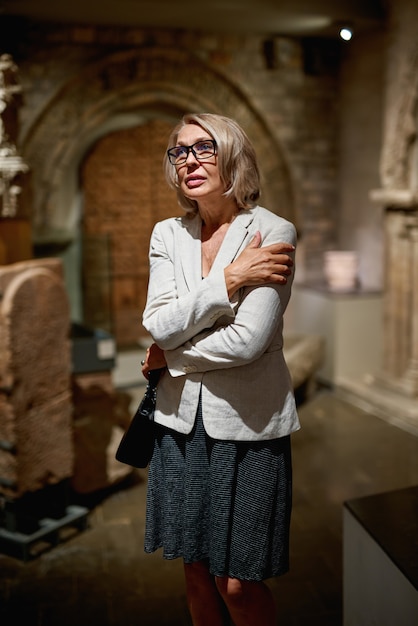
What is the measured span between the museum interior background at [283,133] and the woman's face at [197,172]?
8.50 feet

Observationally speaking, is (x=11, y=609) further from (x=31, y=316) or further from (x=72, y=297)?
(x=72, y=297)

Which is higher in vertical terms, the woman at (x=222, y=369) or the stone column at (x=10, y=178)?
the stone column at (x=10, y=178)

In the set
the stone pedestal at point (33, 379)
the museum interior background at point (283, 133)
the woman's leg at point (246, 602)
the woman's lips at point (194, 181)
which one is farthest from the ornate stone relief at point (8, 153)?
the woman's leg at point (246, 602)

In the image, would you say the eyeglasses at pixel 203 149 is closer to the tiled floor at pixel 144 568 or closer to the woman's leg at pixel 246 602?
the woman's leg at pixel 246 602

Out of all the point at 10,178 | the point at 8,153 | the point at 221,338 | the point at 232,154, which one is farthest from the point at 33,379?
the point at 232,154

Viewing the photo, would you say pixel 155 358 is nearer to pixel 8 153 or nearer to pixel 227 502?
pixel 227 502

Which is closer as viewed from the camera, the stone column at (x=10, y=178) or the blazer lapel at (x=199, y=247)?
the blazer lapel at (x=199, y=247)

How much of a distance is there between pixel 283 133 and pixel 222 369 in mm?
5578

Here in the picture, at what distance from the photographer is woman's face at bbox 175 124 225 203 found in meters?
1.94

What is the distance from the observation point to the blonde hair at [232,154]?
1.92 meters

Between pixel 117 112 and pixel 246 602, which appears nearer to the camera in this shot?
pixel 246 602

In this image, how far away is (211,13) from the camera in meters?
6.06

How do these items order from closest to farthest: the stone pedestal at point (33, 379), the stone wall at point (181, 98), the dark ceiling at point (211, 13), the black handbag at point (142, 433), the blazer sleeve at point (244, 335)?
the blazer sleeve at point (244, 335), the black handbag at point (142, 433), the stone pedestal at point (33, 379), the dark ceiling at point (211, 13), the stone wall at point (181, 98)

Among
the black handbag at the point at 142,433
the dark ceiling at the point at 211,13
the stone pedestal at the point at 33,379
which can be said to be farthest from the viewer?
the dark ceiling at the point at 211,13
